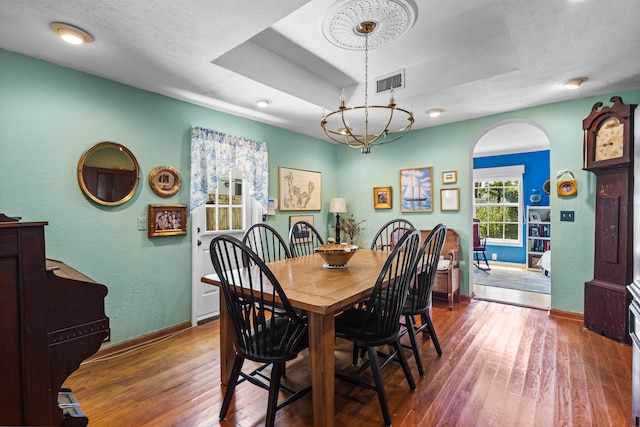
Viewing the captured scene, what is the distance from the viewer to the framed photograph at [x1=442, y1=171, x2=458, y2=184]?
162 inches

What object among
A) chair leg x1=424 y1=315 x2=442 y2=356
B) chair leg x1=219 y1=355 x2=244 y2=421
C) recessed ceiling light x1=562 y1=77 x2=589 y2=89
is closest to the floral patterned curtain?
chair leg x1=219 y1=355 x2=244 y2=421

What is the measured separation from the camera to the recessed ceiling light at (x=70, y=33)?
186 cm

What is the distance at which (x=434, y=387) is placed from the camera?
2.08m

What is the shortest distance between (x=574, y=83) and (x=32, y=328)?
418 cm

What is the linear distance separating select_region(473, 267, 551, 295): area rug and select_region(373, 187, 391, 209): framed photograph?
2075mm

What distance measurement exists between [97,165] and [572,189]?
4.68 metres

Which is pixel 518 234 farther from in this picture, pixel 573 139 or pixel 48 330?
pixel 48 330

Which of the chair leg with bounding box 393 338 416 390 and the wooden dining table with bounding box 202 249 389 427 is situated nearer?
the wooden dining table with bounding box 202 249 389 427

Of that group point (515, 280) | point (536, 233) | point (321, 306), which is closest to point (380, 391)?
point (321, 306)

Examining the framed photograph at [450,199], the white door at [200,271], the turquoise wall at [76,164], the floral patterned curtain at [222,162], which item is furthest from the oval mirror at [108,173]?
the framed photograph at [450,199]

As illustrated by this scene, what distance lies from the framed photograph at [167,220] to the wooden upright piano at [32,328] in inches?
65.7

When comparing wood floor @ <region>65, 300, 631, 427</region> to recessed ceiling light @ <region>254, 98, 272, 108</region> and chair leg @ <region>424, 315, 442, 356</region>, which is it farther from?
recessed ceiling light @ <region>254, 98, 272, 108</region>

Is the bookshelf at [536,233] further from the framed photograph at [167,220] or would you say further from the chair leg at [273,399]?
the framed photograph at [167,220]

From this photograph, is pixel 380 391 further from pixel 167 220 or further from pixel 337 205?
pixel 337 205
